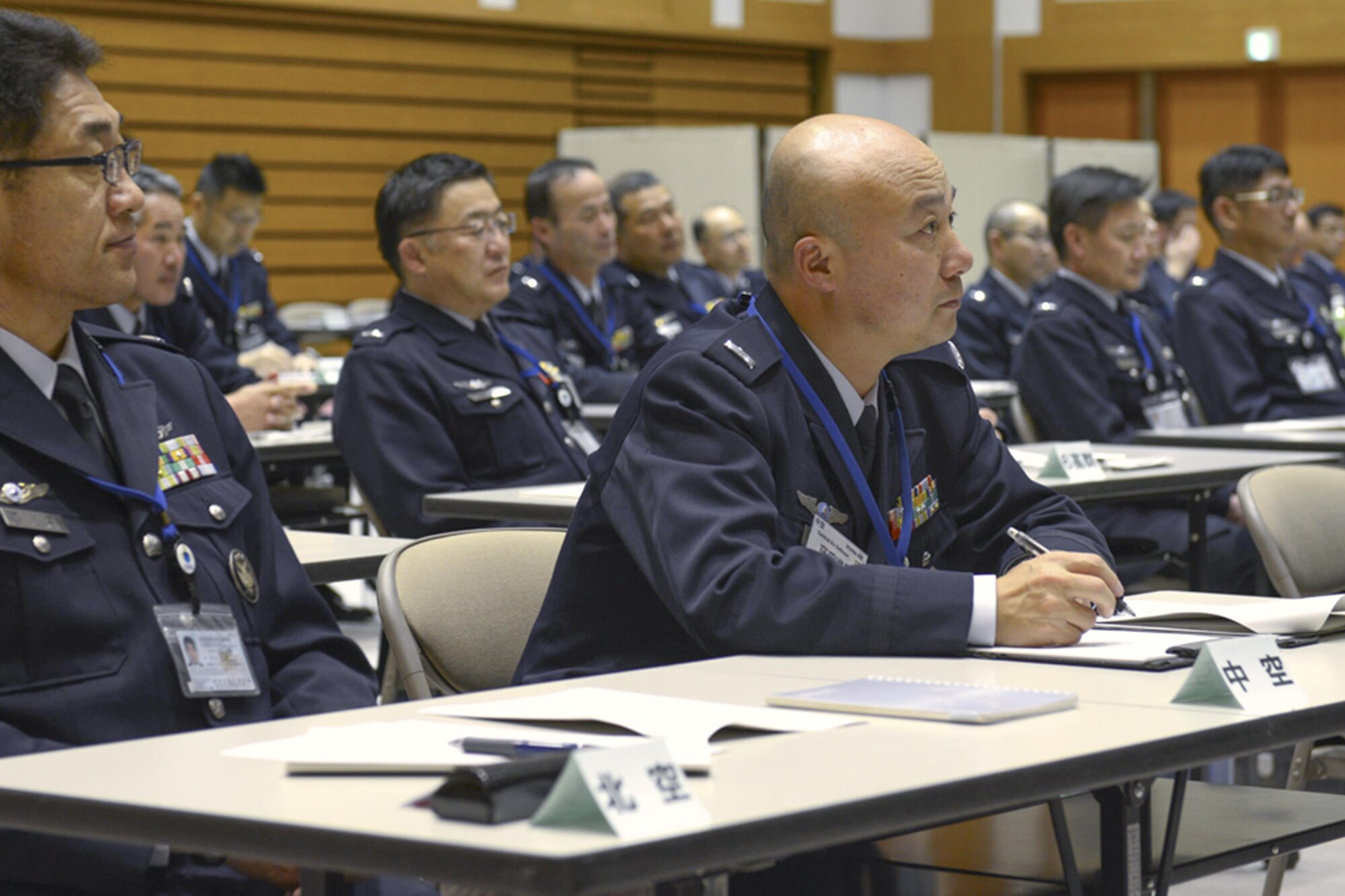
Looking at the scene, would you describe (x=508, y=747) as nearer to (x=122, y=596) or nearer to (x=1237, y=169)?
(x=122, y=596)

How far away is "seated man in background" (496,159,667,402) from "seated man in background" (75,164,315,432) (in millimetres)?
997

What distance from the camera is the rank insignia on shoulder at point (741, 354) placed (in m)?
2.18

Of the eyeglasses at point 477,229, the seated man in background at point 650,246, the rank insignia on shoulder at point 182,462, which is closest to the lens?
the rank insignia on shoulder at point 182,462

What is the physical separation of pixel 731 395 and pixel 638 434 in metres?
0.12

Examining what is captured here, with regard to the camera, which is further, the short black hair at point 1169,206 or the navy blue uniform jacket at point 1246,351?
the short black hair at point 1169,206

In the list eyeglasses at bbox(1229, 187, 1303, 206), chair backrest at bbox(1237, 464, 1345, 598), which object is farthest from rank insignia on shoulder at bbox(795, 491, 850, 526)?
eyeglasses at bbox(1229, 187, 1303, 206)

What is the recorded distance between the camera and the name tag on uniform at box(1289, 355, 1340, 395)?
18.2ft

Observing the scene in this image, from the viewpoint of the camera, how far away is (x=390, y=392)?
3.92 meters

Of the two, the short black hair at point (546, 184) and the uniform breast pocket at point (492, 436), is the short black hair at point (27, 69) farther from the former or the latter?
the short black hair at point (546, 184)

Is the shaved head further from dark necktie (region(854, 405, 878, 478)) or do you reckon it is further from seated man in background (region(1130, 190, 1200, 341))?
seated man in background (region(1130, 190, 1200, 341))

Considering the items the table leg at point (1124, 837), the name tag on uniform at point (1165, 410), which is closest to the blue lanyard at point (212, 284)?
the name tag on uniform at point (1165, 410)

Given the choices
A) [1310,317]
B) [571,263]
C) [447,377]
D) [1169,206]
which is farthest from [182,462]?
[1169,206]

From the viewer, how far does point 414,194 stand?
4.26 meters

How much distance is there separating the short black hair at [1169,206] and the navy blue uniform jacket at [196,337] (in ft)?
20.6
